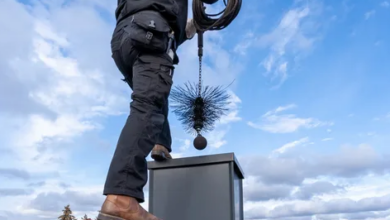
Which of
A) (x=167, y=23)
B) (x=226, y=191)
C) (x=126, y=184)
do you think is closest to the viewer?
(x=126, y=184)

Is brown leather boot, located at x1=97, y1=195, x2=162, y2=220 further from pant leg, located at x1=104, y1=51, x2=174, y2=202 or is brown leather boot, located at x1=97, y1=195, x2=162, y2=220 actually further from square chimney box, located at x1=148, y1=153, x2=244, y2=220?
square chimney box, located at x1=148, y1=153, x2=244, y2=220

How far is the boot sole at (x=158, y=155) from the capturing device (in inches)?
86.0

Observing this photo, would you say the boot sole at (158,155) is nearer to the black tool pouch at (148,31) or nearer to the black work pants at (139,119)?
the black work pants at (139,119)

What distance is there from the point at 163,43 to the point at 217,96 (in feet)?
3.14

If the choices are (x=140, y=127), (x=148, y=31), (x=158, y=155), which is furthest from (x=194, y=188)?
(x=148, y=31)

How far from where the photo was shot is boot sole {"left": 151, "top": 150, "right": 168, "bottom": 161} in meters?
2.18

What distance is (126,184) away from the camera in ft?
4.88

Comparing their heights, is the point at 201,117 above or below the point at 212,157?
above

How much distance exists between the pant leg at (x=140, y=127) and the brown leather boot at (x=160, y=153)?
54 cm

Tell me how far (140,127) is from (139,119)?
0.03 metres

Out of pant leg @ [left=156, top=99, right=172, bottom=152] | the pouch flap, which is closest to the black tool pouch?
the pouch flap

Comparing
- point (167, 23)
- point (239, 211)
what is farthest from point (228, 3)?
point (239, 211)

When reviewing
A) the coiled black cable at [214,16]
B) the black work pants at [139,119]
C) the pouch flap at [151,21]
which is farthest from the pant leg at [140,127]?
the coiled black cable at [214,16]

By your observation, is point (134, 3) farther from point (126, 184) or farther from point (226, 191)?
point (226, 191)
